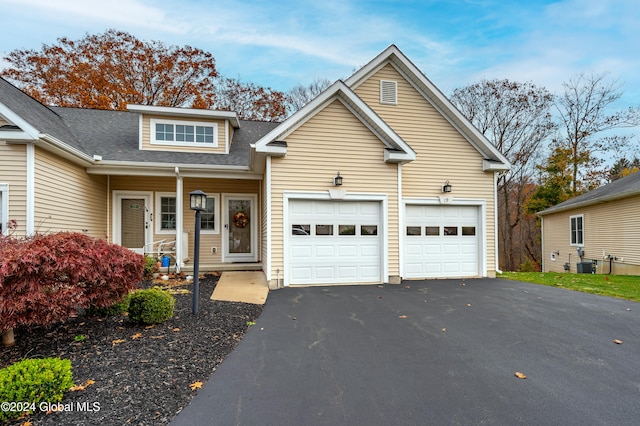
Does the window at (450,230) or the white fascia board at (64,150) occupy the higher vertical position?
the white fascia board at (64,150)

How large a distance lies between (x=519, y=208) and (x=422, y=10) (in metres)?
19.1

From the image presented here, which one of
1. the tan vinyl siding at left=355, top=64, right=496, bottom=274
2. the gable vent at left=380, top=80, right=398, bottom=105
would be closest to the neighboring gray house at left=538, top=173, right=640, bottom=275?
the tan vinyl siding at left=355, top=64, right=496, bottom=274

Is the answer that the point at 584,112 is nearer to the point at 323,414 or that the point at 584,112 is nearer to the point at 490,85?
the point at 490,85

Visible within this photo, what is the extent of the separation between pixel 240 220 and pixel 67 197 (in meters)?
4.65

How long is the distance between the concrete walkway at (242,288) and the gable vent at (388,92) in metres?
6.28

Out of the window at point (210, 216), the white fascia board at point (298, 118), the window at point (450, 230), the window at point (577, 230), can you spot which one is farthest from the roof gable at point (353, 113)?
the window at point (577, 230)

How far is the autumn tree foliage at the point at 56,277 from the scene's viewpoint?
11.5ft

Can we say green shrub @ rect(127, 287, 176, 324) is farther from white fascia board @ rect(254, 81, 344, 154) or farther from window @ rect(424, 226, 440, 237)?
→ window @ rect(424, 226, 440, 237)

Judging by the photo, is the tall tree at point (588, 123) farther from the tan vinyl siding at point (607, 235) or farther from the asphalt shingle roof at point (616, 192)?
the asphalt shingle roof at point (616, 192)

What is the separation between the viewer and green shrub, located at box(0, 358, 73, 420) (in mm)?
2445

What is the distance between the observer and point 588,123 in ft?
72.2

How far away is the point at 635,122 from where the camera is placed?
20422mm

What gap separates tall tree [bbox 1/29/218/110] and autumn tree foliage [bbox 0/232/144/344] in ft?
54.5

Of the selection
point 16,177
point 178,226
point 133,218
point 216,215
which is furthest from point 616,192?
point 16,177
